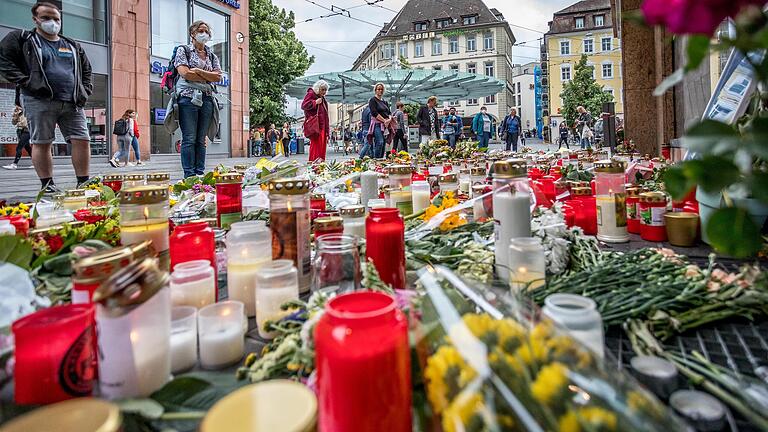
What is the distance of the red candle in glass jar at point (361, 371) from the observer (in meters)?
0.58

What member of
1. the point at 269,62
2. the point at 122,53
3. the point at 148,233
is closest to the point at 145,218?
the point at 148,233

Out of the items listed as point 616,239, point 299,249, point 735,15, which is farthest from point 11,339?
point 616,239

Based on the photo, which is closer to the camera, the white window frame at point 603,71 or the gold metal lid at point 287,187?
the gold metal lid at point 287,187

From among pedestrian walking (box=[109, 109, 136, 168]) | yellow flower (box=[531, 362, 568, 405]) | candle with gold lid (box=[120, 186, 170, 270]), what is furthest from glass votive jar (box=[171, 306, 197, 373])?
pedestrian walking (box=[109, 109, 136, 168])

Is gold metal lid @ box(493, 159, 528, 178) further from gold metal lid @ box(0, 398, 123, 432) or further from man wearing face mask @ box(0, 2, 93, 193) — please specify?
man wearing face mask @ box(0, 2, 93, 193)

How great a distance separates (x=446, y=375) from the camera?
57 cm

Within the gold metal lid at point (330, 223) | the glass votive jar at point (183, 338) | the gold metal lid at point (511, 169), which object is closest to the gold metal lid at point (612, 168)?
the gold metal lid at point (511, 169)

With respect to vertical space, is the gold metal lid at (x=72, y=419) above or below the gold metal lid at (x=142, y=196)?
below

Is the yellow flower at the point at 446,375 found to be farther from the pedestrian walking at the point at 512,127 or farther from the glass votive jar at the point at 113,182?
the pedestrian walking at the point at 512,127

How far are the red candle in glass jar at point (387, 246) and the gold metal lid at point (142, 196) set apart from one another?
57 cm

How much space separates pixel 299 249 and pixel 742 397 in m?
1.05

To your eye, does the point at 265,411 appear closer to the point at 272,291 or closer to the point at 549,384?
the point at 549,384

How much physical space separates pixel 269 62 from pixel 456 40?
27.1m

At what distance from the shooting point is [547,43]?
44.6m
